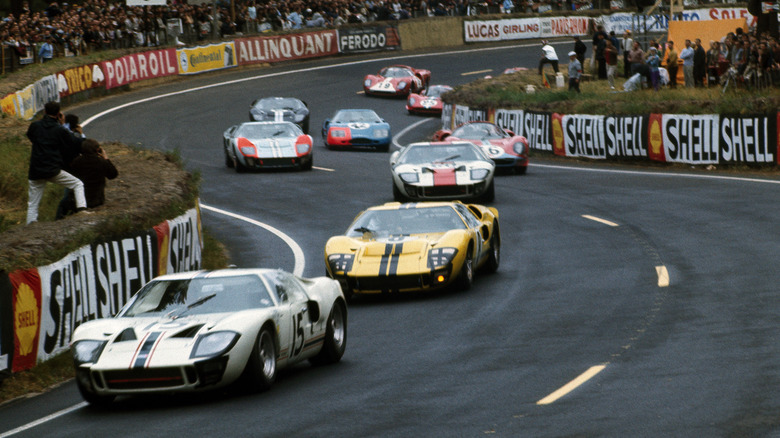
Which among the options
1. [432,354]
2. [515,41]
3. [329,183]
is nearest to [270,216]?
[329,183]

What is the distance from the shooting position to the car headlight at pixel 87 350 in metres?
9.28

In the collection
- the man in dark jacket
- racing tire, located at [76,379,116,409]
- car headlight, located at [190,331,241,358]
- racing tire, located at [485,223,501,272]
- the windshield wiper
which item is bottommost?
racing tire, located at [485,223,501,272]

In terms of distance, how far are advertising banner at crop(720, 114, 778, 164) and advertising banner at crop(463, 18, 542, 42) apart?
1494 inches

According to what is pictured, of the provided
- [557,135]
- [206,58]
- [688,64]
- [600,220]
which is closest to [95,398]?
[600,220]

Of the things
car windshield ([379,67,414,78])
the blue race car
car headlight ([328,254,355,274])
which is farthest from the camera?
car windshield ([379,67,414,78])

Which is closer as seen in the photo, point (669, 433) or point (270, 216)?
point (669, 433)

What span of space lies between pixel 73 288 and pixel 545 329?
498 cm

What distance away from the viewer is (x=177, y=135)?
3822 centimetres

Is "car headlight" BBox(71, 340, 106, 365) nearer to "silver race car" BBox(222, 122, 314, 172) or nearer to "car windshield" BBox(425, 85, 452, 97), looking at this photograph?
"silver race car" BBox(222, 122, 314, 172)

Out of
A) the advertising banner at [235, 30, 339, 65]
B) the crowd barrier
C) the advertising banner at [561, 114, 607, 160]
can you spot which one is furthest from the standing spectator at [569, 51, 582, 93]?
the advertising banner at [235, 30, 339, 65]

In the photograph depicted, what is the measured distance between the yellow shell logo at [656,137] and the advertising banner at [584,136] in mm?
1773

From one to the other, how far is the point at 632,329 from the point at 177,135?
92.2 feet

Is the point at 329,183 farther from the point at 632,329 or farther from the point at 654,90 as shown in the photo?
the point at 632,329

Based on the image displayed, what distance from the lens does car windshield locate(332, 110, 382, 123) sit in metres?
36.0
